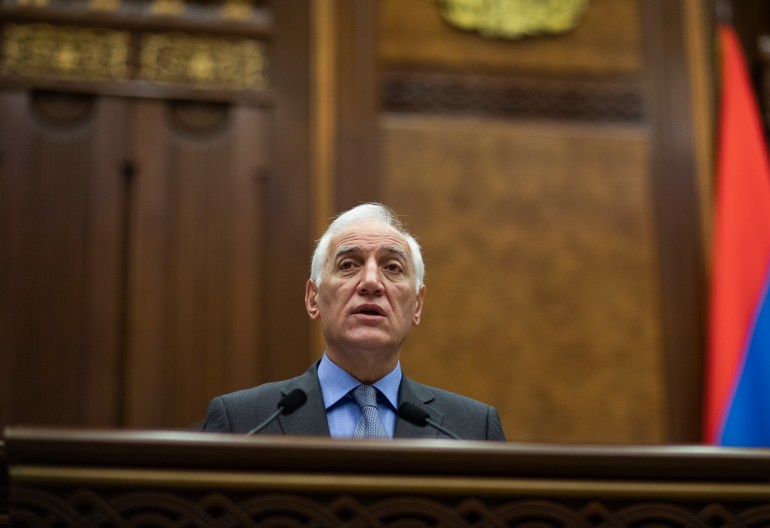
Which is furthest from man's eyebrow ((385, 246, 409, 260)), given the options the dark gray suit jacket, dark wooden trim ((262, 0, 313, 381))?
dark wooden trim ((262, 0, 313, 381))

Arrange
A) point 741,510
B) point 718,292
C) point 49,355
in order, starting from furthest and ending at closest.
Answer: point 718,292 < point 49,355 < point 741,510

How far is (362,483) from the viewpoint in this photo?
1625 millimetres

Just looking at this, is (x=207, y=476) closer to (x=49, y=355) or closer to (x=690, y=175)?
(x=49, y=355)

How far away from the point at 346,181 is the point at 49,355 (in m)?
1.43

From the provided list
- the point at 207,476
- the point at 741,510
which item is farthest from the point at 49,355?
the point at 741,510

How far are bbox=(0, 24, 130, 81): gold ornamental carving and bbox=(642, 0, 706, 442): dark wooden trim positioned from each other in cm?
245

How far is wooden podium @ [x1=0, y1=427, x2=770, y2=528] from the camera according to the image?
5.21ft

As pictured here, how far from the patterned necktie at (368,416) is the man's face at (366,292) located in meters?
0.10

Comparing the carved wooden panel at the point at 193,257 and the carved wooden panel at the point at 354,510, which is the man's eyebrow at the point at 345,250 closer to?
the carved wooden panel at the point at 354,510

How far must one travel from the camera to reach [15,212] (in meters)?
4.21

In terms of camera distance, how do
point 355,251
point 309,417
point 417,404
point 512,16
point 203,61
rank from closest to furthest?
point 309,417, point 417,404, point 355,251, point 203,61, point 512,16

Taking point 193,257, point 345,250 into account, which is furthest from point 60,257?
point 345,250

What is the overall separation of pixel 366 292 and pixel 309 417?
361mm

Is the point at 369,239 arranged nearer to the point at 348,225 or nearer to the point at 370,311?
the point at 348,225
